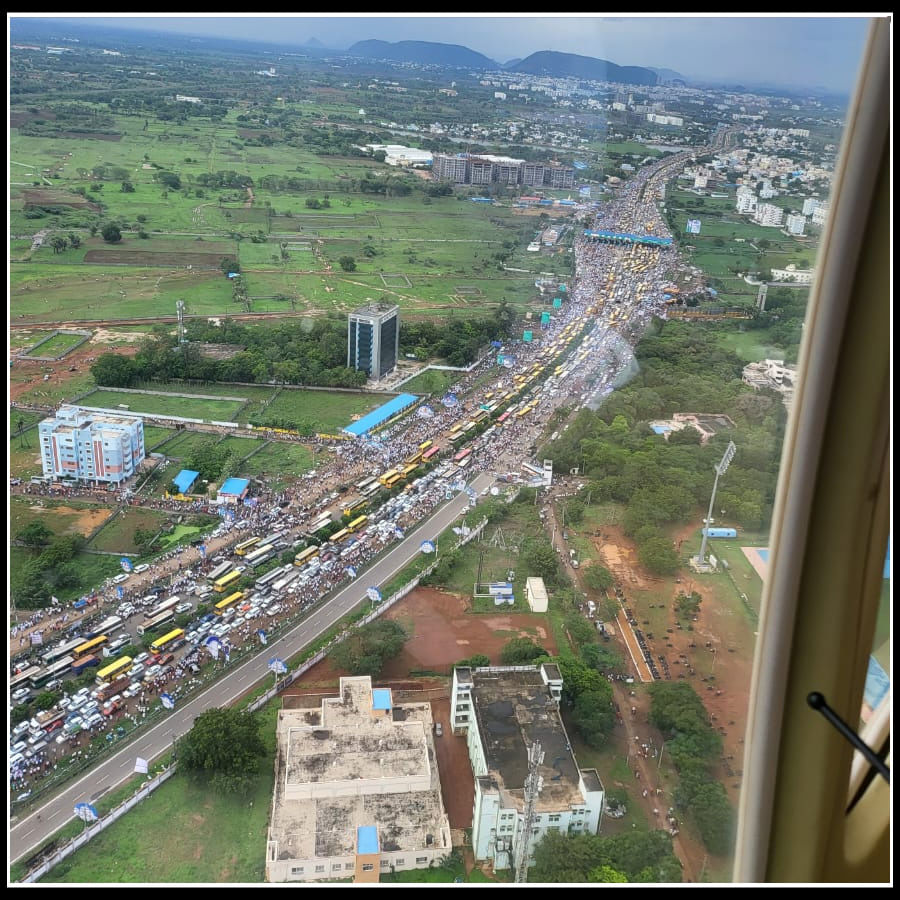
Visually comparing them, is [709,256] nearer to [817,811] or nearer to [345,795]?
[345,795]

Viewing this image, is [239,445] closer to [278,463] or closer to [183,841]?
[278,463]

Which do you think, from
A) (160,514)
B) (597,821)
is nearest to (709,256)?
(160,514)

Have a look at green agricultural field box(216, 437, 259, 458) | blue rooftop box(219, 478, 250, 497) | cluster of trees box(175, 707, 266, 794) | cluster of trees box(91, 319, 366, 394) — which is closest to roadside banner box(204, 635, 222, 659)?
cluster of trees box(175, 707, 266, 794)

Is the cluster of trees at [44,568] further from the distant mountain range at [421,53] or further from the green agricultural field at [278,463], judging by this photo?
the distant mountain range at [421,53]

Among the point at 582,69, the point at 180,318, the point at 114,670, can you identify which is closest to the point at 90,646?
the point at 114,670

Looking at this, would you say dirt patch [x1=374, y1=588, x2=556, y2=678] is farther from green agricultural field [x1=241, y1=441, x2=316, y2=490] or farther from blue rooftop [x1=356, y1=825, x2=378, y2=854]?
green agricultural field [x1=241, y1=441, x2=316, y2=490]

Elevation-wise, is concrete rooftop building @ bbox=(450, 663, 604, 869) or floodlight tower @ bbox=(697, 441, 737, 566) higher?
floodlight tower @ bbox=(697, 441, 737, 566)
